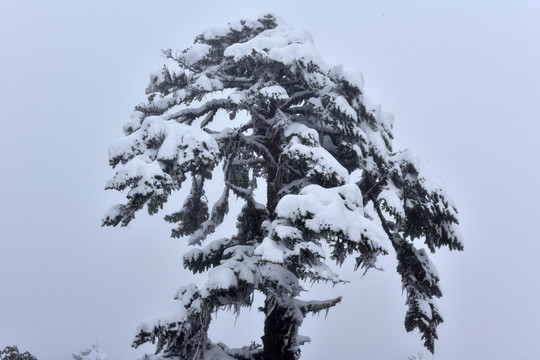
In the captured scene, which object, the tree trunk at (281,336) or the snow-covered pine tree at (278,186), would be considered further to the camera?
the tree trunk at (281,336)

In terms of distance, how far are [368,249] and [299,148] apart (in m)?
2.40

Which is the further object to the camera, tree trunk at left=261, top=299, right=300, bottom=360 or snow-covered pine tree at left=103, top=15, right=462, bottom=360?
tree trunk at left=261, top=299, right=300, bottom=360

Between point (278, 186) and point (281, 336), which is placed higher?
point (278, 186)

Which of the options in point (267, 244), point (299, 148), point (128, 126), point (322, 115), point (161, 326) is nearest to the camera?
point (267, 244)

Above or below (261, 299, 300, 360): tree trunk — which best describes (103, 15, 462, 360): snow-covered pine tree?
above

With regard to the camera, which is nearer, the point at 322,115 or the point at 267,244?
the point at 267,244

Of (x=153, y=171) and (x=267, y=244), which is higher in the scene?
(x=153, y=171)

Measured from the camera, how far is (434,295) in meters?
9.62

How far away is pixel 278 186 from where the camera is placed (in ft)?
33.2

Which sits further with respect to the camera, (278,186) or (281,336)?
(278,186)

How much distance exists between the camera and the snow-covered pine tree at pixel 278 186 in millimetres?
7062

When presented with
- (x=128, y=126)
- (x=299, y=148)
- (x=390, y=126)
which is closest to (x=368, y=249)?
(x=299, y=148)

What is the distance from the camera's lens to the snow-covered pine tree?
706cm

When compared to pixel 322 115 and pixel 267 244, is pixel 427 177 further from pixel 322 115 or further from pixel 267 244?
pixel 267 244
